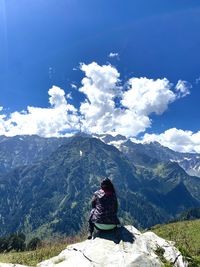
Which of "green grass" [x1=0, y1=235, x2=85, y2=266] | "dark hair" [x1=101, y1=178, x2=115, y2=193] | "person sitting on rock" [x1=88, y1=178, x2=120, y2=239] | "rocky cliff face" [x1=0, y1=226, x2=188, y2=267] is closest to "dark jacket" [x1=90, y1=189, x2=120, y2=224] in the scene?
"person sitting on rock" [x1=88, y1=178, x2=120, y2=239]

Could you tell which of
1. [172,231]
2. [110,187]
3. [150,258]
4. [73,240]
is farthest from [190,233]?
[150,258]

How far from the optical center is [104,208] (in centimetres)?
2209

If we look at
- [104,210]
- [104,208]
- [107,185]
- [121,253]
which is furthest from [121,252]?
[107,185]

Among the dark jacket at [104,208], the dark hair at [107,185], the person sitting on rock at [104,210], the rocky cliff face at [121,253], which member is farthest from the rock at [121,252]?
the dark hair at [107,185]

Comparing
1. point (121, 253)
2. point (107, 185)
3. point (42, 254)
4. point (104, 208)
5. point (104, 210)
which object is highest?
point (107, 185)

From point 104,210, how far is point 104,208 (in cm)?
14

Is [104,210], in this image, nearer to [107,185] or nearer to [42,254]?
[107,185]

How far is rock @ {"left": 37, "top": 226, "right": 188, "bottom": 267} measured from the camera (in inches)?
693

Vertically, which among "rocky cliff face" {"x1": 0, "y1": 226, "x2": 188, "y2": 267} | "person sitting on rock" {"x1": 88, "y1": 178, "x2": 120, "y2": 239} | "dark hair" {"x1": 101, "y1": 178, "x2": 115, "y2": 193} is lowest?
"rocky cliff face" {"x1": 0, "y1": 226, "x2": 188, "y2": 267}

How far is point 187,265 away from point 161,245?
1699 mm

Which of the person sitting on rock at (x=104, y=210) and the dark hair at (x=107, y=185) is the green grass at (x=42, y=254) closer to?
the person sitting on rock at (x=104, y=210)

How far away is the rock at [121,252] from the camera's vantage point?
693 inches

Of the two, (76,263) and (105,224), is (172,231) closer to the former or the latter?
(105,224)

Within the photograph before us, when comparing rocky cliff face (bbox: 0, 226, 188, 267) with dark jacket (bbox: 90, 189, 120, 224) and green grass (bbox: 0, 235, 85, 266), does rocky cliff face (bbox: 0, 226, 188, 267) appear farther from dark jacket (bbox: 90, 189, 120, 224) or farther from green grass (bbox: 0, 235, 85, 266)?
green grass (bbox: 0, 235, 85, 266)
